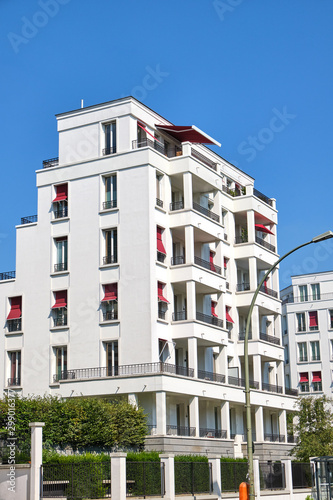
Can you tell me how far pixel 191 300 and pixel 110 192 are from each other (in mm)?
8144

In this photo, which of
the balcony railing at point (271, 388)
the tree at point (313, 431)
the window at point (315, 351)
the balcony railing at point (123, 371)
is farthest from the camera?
the window at point (315, 351)

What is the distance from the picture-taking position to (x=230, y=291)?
55.7 metres

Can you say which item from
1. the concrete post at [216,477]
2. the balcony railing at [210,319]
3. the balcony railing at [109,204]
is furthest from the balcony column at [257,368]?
the concrete post at [216,477]

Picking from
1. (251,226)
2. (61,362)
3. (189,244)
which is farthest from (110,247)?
(251,226)

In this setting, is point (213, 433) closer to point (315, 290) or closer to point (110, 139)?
point (110, 139)

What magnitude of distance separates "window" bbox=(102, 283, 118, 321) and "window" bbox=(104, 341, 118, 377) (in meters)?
1.50

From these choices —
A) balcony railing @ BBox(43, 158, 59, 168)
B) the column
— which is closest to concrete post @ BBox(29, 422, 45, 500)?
the column

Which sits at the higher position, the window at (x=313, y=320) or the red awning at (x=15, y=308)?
the window at (x=313, y=320)

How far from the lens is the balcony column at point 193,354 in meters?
45.2

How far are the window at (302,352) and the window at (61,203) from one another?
134ft

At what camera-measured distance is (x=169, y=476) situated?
30.9 meters

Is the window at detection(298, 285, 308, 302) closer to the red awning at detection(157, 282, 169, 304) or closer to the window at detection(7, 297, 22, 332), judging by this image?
the red awning at detection(157, 282, 169, 304)

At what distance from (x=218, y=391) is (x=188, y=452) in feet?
Result: 18.3

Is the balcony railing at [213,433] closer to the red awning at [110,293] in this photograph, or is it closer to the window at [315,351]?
the red awning at [110,293]
